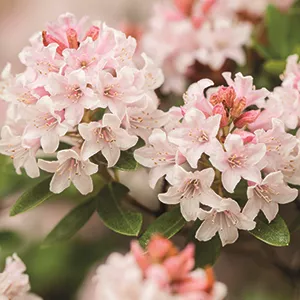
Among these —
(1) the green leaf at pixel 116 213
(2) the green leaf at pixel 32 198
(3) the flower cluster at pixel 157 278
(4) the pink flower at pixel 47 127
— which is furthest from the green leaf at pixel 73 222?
(3) the flower cluster at pixel 157 278

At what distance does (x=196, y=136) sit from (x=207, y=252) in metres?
0.27

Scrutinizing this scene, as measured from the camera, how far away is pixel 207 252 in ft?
4.45

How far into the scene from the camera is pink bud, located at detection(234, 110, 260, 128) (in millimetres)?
1296

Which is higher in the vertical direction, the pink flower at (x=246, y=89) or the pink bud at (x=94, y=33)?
the pink bud at (x=94, y=33)

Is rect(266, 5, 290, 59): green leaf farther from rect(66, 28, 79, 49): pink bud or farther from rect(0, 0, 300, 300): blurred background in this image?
rect(66, 28, 79, 49): pink bud

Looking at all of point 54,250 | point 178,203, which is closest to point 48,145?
point 178,203

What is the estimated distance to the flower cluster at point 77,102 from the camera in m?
1.28

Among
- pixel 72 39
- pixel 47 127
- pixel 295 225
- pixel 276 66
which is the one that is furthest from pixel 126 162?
pixel 276 66

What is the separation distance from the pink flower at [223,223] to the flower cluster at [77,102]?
0.22m

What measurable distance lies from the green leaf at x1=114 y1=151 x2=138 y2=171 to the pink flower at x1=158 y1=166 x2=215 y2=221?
95 millimetres

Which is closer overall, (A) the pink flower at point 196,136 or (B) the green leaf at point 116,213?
(A) the pink flower at point 196,136

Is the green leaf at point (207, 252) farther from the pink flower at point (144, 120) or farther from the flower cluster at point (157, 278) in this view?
the flower cluster at point (157, 278)

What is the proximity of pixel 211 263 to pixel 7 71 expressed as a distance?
63cm

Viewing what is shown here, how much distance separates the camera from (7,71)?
1468 mm
